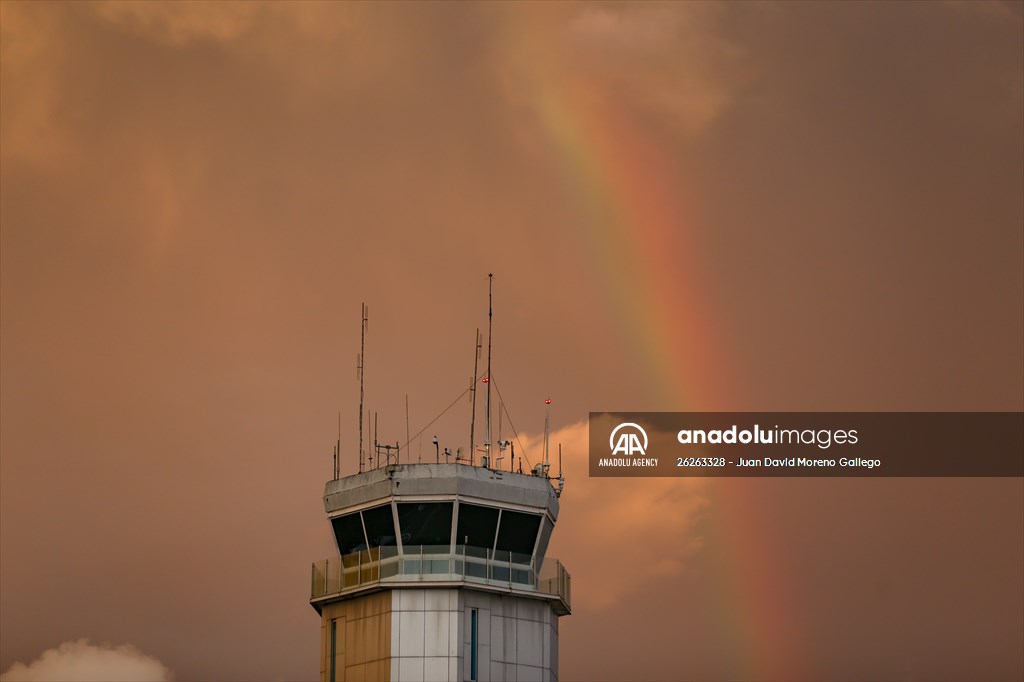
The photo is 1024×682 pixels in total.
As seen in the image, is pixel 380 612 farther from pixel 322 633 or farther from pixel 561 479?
pixel 561 479

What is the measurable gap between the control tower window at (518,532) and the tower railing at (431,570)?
35cm

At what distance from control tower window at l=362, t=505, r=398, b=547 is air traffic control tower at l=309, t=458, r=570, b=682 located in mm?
48

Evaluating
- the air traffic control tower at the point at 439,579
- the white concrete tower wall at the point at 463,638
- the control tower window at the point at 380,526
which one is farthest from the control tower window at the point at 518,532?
the control tower window at the point at 380,526

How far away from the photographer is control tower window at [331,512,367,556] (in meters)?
116

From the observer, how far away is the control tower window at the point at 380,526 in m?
115

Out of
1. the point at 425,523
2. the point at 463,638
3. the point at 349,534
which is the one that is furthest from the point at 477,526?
the point at 349,534

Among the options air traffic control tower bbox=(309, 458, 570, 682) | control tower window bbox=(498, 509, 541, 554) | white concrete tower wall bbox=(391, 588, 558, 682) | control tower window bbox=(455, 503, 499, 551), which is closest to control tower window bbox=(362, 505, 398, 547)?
air traffic control tower bbox=(309, 458, 570, 682)

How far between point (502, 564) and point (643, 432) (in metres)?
19.2

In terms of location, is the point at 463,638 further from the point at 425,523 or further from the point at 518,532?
the point at 518,532

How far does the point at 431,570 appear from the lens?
113625 mm

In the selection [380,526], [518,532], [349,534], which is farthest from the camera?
[349,534]

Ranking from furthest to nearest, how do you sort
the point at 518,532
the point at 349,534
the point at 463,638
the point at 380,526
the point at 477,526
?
1. the point at 349,534
2. the point at 518,532
3. the point at 380,526
4. the point at 477,526
5. the point at 463,638

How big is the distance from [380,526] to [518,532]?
6.61 meters

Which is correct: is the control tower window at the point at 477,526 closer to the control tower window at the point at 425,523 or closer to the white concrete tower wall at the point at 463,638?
the control tower window at the point at 425,523
